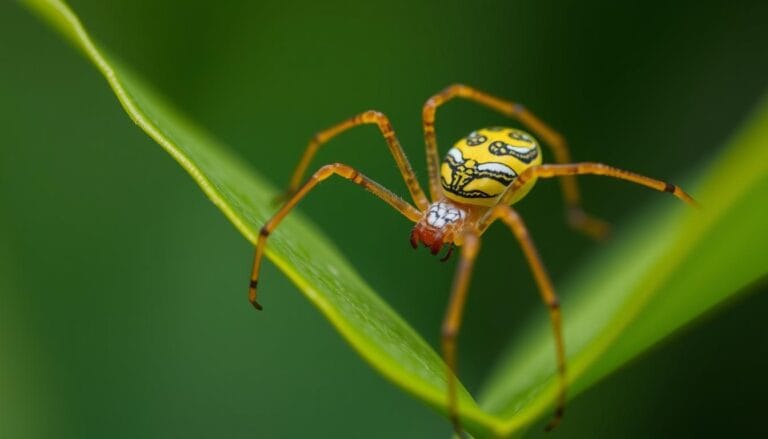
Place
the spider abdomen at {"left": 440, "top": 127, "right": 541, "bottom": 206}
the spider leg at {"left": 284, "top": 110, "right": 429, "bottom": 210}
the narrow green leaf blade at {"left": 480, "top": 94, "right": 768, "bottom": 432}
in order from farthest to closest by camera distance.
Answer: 1. the spider leg at {"left": 284, "top": 110, "right": 429, "bottom": 210}
2. the spider abdomen at {"left": 440, "top": 127, "right": 541, "bottom": 206}
3. the narrow green leaf blade at {"left": 480, "top": 94, "right": 768, "bottom": 432}

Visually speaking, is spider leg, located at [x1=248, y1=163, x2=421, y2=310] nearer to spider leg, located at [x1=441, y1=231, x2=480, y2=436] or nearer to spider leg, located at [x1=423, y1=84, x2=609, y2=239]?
spider leg, located at [x1=423, y1=84, x2=609, y2=239]

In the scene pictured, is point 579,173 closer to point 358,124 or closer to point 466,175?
point 466,175

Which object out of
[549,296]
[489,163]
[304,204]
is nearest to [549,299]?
[549,296]

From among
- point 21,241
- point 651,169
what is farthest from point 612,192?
point 21,241

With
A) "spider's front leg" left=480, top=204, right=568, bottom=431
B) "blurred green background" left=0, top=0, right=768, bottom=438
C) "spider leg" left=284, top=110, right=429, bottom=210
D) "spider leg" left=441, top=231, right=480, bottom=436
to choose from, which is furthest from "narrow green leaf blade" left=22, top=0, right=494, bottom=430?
"blurred green background" left=0, top=0, right=768, bottom=438

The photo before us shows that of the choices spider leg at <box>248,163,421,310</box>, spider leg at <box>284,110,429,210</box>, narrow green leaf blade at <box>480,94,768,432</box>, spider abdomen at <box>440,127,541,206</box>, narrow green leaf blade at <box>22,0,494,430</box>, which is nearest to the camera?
narrow green leaf blade at <box>480,94,768,432</box>

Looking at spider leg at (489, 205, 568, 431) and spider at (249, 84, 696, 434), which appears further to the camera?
spider at (249, 84, 696, 434)

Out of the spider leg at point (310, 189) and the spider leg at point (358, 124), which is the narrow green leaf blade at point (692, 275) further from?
the spider leg at point (358, 124)

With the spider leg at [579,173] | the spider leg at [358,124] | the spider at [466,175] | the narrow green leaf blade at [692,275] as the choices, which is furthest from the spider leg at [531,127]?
the narrow green leaf blade at [692,275]
